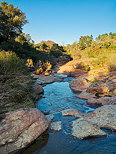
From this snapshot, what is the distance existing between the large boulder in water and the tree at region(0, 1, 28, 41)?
2074 cm

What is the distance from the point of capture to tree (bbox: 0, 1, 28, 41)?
69.8 feet

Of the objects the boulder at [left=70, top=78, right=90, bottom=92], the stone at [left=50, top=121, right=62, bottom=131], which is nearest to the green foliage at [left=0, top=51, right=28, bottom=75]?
the stone at [left=50, top=121, right=62, bottom=131]

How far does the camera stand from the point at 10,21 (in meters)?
22.7

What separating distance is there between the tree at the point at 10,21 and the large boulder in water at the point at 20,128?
2074 cm

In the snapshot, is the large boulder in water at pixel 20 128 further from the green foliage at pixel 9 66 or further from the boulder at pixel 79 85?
the boulder at pixel 79 85

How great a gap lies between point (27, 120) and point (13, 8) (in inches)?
1079

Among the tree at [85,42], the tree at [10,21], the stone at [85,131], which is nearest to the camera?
the stone at [85,131]

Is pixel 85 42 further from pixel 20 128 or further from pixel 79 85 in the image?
pixel 20 128

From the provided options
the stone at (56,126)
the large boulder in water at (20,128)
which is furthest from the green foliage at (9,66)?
the stone at (56,126)

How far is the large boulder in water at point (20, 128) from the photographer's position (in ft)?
10.2

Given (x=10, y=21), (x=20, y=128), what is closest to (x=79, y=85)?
(x=20, y=128)

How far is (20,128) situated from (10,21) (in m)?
23.9

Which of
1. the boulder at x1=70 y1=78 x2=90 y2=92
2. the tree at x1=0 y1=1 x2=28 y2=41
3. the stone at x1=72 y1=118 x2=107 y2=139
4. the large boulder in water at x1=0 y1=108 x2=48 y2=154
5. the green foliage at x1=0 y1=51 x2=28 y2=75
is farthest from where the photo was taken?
the tree at x1=0 y1=1 x2=28 y2=41

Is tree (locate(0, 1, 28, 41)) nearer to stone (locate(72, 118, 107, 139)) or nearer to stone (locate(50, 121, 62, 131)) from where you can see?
stone (locate(50, 121, 62, 131))
